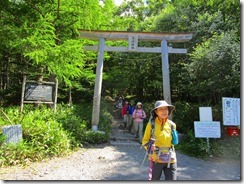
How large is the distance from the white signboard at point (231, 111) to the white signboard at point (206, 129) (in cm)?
39

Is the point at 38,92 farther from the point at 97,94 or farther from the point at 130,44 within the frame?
the point at 130,44

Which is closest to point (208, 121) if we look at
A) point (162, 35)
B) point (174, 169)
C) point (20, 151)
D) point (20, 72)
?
point (162, 35)

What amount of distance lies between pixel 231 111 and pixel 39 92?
537cm

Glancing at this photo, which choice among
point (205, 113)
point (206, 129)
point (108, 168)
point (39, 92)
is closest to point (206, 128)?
point (206, 129)

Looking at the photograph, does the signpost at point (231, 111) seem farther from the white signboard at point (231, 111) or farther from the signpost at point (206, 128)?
the signpost at point (206, 128)

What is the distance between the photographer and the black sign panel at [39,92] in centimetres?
729

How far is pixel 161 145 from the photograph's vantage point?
322cm

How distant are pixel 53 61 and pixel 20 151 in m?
2.57

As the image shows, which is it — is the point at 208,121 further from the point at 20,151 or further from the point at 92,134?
the point at 20,151

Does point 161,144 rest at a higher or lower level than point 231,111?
lower

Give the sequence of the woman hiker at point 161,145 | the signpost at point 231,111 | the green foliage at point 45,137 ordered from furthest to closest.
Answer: the signpost at point 231,111, the green foliage at point 45,137, the woman hiker at point 161,145

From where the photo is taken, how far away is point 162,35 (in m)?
9.27

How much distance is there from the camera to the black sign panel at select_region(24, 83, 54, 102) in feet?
23.9

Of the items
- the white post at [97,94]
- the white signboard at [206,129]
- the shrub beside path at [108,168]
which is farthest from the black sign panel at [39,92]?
the white signboard at [206,129]
